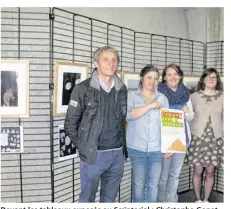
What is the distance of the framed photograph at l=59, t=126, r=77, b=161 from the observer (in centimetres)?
137

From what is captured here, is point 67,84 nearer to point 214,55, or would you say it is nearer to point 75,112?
point 75,112

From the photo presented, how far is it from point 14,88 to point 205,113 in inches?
38.0

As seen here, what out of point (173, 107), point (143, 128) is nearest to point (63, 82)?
point (143, 128)

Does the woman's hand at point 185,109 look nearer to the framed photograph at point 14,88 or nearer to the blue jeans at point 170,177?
the blue jeans at point 170,177

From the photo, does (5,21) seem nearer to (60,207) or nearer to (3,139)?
(3,139)

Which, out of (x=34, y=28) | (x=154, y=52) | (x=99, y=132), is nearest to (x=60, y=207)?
(x=99, y=132)

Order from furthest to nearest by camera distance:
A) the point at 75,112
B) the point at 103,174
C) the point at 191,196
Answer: the point at 191,196, the point at 103,174, the point at 75,112

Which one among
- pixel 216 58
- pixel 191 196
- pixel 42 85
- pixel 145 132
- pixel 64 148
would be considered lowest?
pixel 191 196

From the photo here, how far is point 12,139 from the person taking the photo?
4.28 ft

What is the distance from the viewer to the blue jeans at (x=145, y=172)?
1290 mm

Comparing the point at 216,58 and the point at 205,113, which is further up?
the point at 216,58

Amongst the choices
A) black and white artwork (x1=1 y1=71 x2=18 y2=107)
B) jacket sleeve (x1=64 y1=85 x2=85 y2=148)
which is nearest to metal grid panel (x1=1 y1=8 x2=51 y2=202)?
black and white artwork (x1=1 y1=71 x2=18 y2=107)

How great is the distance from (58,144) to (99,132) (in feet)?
1.11

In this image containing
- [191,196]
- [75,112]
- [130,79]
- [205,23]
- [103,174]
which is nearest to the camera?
[75,112]
